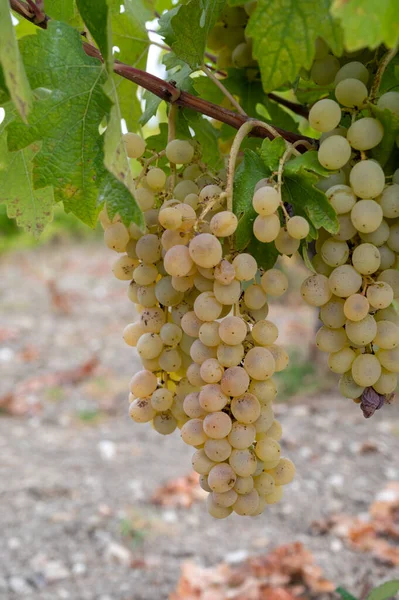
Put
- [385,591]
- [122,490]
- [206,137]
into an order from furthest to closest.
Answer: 1. [122,490]
2. [385,591]
3. [206,137]

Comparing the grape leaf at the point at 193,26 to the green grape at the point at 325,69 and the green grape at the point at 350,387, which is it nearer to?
the green grape at the point at 325,69

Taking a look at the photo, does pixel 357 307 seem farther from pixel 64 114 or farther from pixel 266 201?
pixel 64 114

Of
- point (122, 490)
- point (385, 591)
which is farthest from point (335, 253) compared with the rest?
point (122, 490)

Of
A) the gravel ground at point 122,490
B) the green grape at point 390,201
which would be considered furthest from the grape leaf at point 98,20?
the gravel ground at point 122,490

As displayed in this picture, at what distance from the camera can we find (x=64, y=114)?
0.60 m

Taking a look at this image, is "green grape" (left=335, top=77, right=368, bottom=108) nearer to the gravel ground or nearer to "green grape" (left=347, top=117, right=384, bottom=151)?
"green grape" (left=347, top=117, right=384, bottom=151)

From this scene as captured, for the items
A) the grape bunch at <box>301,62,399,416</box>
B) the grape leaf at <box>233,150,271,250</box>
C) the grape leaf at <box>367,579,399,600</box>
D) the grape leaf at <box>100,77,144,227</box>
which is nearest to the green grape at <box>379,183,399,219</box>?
the grape bunch at <box>301,62,399,416</box>

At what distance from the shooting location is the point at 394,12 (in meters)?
0.41

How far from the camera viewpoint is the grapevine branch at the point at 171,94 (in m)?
0.60

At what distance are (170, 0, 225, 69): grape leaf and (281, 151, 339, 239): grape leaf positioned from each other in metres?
0.17

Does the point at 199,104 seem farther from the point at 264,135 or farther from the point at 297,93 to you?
the point at 297,93

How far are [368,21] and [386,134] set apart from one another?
165mm

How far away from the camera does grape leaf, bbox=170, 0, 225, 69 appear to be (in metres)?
0.62

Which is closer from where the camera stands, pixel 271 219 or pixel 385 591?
pixel 271 219
